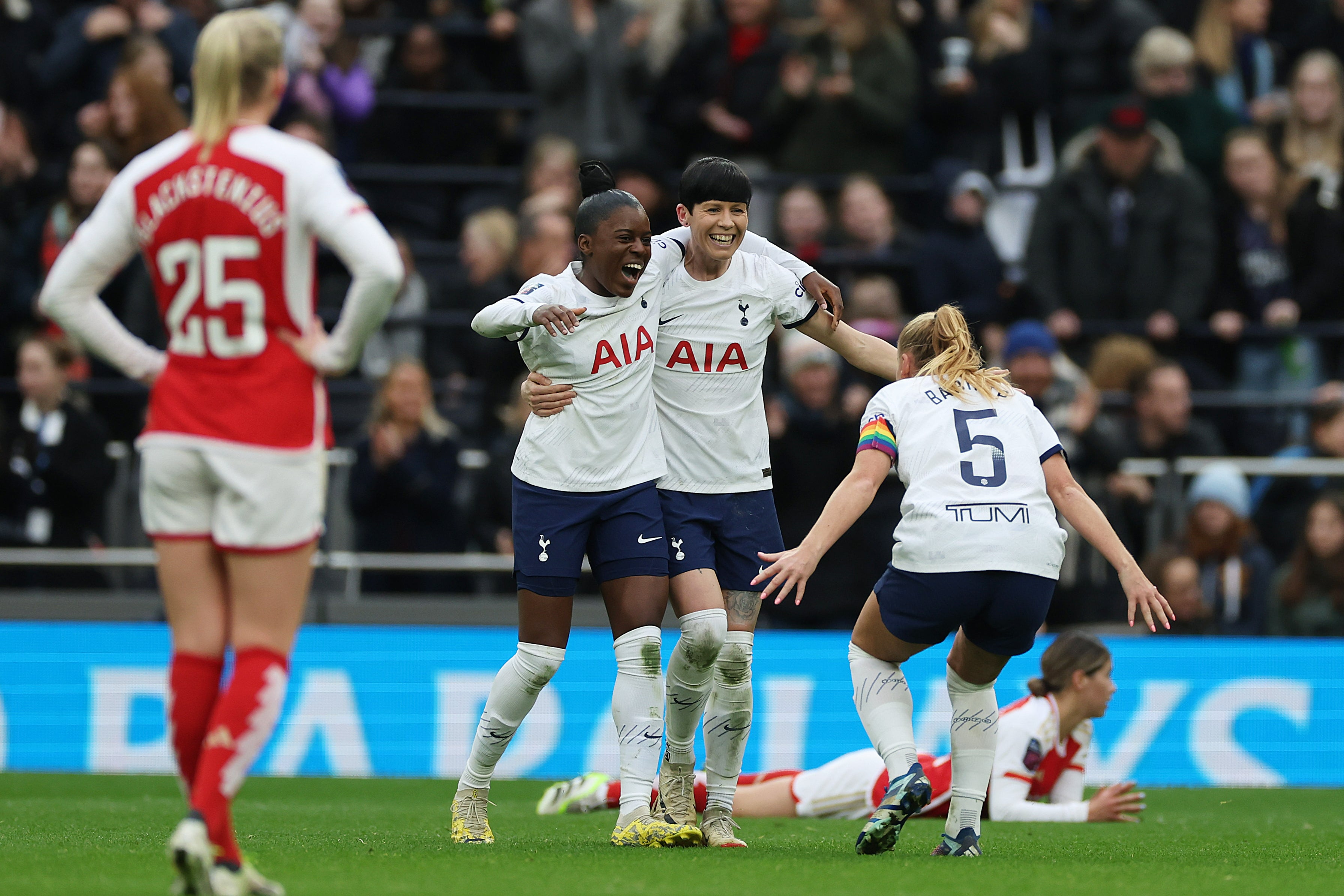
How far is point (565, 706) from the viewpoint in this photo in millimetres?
10383

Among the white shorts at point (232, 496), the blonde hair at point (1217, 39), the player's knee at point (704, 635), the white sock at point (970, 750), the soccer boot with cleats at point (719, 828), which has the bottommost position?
the soccer boot with cleats at point (719, 828)

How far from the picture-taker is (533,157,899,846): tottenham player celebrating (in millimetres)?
6371

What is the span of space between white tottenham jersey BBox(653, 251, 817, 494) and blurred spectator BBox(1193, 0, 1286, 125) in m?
8.64

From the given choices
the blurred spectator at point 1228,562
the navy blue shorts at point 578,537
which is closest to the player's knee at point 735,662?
the navy blue shorts at point 578,537

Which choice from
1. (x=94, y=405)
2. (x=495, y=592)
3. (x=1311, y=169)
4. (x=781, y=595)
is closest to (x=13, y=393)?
(x=94, y=405)

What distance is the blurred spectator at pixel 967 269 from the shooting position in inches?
473

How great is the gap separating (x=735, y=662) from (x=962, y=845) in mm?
1077

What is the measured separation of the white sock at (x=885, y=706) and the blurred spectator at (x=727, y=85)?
8.04 m

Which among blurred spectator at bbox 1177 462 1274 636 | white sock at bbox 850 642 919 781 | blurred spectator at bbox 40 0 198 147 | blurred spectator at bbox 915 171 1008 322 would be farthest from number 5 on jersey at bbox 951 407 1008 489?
blurred spectator at bbox 40 0 198 147

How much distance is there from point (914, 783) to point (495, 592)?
19.4ft

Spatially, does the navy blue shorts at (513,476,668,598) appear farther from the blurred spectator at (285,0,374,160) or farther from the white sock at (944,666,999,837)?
the blurred spectator at (285,0,374,160)

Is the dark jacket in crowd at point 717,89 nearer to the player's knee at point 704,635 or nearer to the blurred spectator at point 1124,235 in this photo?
the blurred spectator at point 1124,235

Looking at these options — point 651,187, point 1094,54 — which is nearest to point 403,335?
point 651,187

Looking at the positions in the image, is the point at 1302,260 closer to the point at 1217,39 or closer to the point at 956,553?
the point at 1217,39
